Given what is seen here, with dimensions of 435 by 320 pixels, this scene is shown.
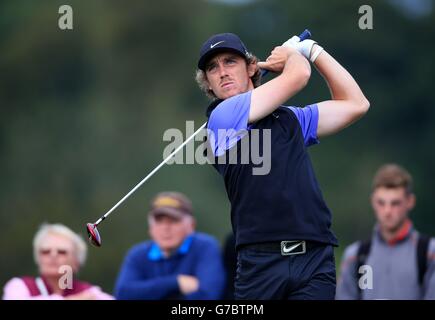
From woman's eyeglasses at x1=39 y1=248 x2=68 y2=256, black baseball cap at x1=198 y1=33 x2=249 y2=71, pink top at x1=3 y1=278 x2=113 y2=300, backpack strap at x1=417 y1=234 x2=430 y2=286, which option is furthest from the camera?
backpack strap at x1=417 y1=234 x2=430 y2=286

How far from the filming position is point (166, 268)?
902 centimetres

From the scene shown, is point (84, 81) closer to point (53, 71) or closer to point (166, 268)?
point (53, 71)

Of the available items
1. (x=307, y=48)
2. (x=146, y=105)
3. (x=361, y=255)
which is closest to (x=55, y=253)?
(x=361, y=255)

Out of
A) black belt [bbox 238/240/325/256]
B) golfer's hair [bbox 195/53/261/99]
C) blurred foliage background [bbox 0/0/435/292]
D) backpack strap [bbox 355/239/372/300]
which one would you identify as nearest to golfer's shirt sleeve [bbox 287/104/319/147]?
golfer's hair [bbox 195/53/261/99]

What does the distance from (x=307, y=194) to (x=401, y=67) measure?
16.2 m

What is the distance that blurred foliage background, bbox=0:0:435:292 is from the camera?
18609mm

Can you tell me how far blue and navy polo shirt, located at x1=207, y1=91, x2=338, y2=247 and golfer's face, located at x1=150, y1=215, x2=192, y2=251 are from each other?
339 centimetres

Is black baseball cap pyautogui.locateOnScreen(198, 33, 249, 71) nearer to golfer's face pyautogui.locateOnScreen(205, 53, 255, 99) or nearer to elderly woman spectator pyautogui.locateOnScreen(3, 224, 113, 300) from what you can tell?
golfer's face pyautogui.locateOnScreen(205, 53, 255, 99)

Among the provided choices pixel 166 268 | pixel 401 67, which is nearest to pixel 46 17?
pixel 401 67

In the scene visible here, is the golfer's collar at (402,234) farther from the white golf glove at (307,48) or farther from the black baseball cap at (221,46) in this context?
the black baseball cap at (221,46)

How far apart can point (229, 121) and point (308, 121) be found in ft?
1.56

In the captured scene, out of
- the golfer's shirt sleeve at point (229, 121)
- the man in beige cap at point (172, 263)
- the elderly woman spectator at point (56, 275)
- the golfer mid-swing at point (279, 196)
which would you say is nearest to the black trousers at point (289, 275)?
the golfer mid-swing at point (279, 196)

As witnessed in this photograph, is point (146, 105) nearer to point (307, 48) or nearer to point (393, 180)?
point (393, 180)

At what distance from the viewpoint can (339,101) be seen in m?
5.96
